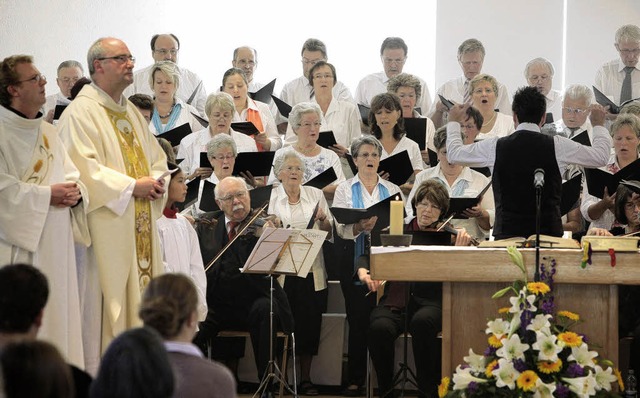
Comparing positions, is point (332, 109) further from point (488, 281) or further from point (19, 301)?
point (19, 301)

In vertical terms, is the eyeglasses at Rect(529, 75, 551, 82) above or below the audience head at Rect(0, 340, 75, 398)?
above

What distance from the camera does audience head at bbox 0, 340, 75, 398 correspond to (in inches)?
88.3

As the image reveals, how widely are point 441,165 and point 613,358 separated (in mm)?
3038

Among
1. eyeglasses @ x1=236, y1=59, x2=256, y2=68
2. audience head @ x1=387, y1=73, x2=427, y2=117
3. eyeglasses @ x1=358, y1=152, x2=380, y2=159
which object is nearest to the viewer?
eyeglasses @ x1=358, y1=152, x2=380, y2=159

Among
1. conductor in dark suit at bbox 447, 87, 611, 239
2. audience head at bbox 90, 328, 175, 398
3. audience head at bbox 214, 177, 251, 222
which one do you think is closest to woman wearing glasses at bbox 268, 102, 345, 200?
audience head at bbox 214, 177, 251, 222

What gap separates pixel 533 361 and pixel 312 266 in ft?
9.23

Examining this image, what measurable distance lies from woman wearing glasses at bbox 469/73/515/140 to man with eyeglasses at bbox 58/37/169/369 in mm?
3660

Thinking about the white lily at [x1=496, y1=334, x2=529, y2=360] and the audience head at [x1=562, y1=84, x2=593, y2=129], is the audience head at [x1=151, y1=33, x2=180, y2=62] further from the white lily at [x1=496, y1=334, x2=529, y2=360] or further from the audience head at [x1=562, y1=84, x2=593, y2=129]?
the white lily at [x1=496, y1=334, x2=529, y2=360]

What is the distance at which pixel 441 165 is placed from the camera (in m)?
7.91

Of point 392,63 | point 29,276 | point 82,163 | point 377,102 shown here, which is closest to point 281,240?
point 82,163

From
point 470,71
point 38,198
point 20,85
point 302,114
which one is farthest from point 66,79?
point 38,198

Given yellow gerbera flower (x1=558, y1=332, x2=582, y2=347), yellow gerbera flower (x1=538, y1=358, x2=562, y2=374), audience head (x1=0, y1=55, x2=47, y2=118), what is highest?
audience head (x1=0, y1=55, x2=47, y2=118)

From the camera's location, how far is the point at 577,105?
8.59 meters

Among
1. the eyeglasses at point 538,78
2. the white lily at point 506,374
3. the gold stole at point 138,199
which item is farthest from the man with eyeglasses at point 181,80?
the white lily at point 506,374
